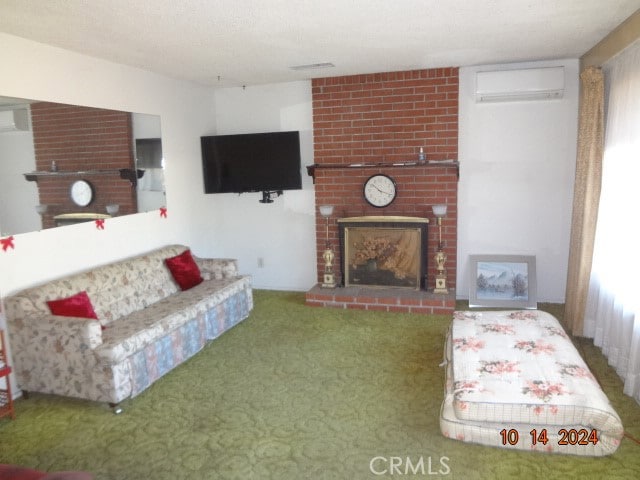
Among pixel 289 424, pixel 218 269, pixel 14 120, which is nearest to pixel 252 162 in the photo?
pixel 218 269

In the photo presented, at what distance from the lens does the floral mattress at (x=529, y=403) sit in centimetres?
241

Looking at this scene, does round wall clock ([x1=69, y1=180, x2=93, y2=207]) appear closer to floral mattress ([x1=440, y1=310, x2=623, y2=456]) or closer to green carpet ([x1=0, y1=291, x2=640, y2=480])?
green carpet ([x1=0, y1=291, x2=640, y2=480])

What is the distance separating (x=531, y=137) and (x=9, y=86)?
14.7 feet

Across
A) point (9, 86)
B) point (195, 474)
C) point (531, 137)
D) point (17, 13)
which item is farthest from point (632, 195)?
point (9, 86)

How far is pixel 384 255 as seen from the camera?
16.8 feet

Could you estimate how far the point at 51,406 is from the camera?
10.4ft

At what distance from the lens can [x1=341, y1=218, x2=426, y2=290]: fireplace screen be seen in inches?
198

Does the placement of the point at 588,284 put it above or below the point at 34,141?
below

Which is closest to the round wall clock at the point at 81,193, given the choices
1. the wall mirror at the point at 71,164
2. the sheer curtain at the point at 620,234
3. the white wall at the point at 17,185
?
the wall mirror at the point at 71,164

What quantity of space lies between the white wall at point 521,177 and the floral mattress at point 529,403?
211 cm

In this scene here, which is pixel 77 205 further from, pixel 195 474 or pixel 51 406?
pixel 195 474

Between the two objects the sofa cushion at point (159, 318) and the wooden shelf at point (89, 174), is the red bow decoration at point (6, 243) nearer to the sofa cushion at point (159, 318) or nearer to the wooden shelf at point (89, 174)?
the wooden shelf at point (89, 174)

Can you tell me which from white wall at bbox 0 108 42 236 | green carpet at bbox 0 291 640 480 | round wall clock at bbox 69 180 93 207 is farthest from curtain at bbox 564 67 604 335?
white wall at bbox 0 108 42 236

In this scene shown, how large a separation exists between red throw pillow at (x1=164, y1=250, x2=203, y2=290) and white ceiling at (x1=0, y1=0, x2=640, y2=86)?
5.83 feet
